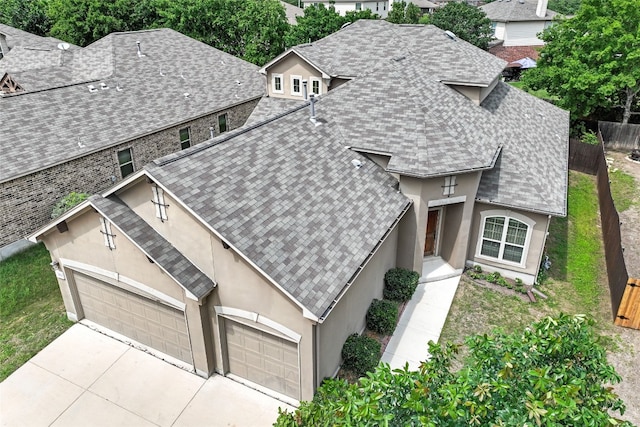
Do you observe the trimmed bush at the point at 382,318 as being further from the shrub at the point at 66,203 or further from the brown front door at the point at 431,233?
the shrub at the point at 66,203

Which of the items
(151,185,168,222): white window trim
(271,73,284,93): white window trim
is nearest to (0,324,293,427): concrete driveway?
(151,185,168,222): white window trim

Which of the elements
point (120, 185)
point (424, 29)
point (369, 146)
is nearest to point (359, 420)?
point (120, 185)

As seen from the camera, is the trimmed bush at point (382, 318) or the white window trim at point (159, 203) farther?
the trimmed bush at point (382, 318)

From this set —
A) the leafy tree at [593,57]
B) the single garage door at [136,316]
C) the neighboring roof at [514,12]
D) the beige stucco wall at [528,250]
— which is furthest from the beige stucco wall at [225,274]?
the neighboring roof at [514,12]

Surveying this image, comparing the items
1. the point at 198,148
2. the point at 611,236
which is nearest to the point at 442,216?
the point at 611,236

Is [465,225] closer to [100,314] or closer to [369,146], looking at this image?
[369,146]

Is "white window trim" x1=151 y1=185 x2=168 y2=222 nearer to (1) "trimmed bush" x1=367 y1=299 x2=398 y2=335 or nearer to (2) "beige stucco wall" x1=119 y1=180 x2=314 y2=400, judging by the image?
(2) "beige stucco wall" x1=119 y1=180 x2=314 y2=400
